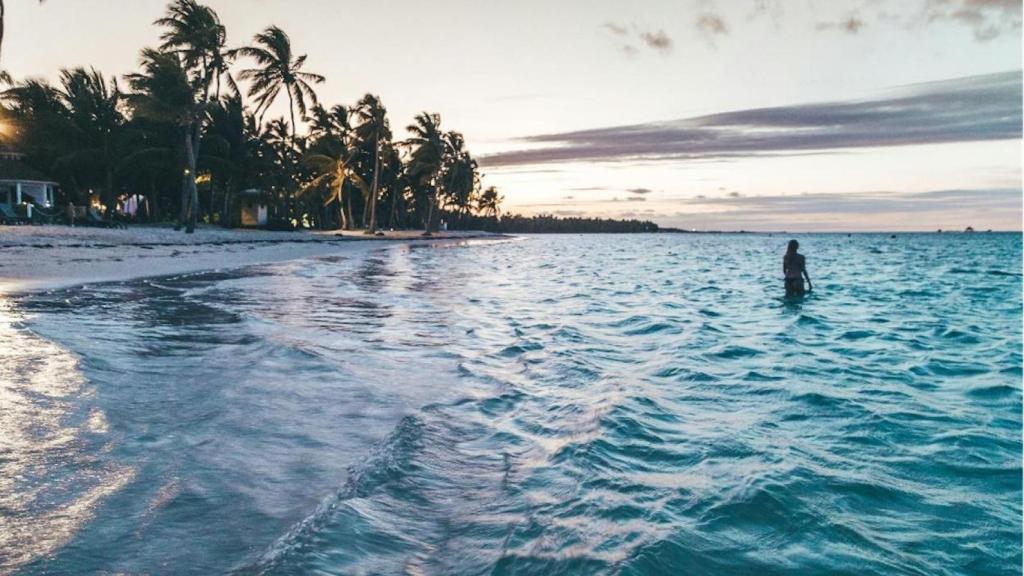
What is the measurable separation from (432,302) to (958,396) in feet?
30.2

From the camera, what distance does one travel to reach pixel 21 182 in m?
35.2

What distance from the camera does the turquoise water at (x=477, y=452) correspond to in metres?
2.88

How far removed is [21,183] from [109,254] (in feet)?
74.3

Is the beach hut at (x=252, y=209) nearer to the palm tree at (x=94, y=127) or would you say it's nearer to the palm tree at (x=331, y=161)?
the palm tree at (x=331, y=161)

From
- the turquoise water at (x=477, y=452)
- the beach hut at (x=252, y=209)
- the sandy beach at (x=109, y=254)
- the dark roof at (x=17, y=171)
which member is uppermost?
the dark roof at (x=17, y=171)

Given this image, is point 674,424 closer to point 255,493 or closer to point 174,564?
point 255,493

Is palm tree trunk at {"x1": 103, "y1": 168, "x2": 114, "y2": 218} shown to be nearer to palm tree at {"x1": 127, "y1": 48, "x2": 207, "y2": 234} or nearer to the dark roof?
the dark roof

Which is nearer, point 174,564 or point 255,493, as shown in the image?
point 174,564

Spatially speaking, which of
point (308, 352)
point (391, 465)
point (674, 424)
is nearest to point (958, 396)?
point (674, 424)

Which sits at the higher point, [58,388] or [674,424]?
[58,388]

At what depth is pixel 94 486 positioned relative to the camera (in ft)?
10.2

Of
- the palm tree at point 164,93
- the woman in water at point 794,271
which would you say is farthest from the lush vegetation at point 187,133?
the woman in water at point 794,271

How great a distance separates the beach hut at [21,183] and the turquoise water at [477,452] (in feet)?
107

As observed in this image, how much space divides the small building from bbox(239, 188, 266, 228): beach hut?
11.7 metres
